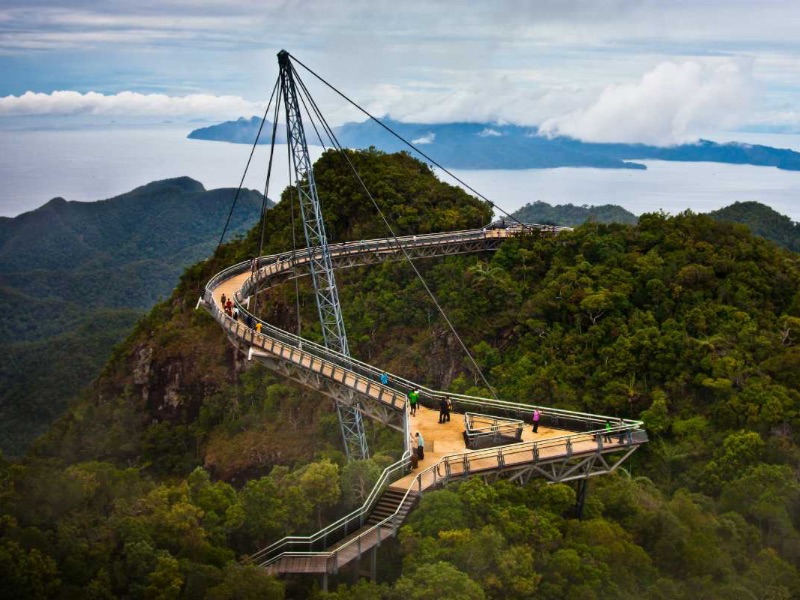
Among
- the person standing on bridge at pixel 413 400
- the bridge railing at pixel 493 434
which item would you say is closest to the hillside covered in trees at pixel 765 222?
the person standing on bridge at pixel 413 400

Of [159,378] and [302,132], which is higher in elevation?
[302,132]

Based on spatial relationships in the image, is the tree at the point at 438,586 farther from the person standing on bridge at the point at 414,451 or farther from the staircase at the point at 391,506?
the person standing on bridge at the point at 414,451

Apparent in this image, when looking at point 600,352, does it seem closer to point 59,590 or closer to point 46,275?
point 59,590

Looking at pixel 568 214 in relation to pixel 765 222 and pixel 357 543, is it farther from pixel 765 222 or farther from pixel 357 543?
pixel 357 543

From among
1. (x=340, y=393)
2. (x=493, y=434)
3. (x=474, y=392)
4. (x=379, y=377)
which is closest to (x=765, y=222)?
(x=474, y=392)

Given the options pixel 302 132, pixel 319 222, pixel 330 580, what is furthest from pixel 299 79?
pixel 330 580

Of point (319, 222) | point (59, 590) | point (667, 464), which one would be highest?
point (319, 222)

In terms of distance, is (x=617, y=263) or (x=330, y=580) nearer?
(x=330, y=580)

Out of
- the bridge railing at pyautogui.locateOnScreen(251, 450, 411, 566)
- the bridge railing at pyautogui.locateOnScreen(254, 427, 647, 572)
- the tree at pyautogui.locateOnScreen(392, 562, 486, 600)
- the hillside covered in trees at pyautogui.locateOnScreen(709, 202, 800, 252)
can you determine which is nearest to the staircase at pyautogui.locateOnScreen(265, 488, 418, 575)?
the bridge railing at pyautogui.locateOnScreen(254, 427, 647, 572)
